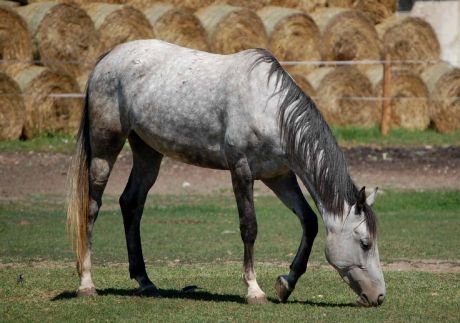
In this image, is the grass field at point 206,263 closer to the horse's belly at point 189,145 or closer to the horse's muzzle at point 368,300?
the horse's muzzle at point 368,300

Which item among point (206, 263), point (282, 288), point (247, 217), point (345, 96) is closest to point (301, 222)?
point (247, 217)

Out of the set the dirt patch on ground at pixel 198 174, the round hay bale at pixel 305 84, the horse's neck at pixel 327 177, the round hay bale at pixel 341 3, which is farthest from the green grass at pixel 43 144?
the horse's neck at pixel 327 177

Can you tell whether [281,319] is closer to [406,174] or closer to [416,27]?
[406,174]

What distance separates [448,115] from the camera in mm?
22312

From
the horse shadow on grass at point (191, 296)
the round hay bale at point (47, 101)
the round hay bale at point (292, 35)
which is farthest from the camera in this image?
the round hay bale at point (292, 35)

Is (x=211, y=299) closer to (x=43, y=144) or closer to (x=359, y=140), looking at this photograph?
(x=43, y=144)

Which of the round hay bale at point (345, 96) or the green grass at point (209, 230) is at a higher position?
the green grass at point (209, 230)

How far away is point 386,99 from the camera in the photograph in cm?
2153

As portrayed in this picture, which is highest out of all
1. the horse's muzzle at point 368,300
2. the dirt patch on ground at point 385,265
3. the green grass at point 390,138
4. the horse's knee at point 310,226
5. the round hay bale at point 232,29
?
the horse's knee at point 310,226

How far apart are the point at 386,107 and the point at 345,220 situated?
13932mm

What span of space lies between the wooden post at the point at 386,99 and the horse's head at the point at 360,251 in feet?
45.1

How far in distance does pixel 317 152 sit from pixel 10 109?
1142 cm

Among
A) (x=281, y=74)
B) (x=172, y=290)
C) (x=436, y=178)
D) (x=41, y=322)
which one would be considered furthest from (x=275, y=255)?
(x=436, y=178)

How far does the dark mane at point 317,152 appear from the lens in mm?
7898
